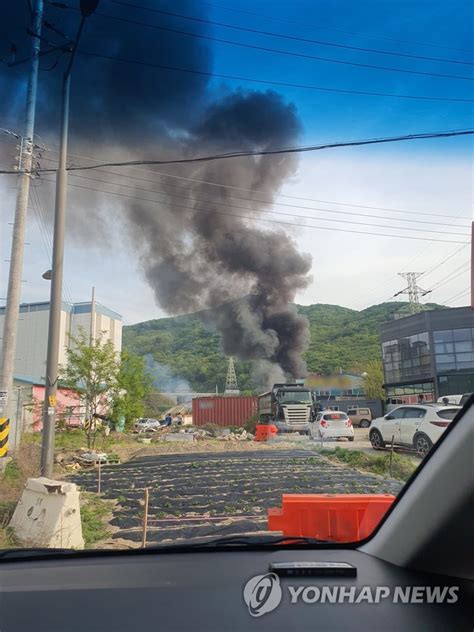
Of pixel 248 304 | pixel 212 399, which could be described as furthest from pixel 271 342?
pixel 212 399

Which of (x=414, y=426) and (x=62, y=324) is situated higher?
(x=62, y=324)

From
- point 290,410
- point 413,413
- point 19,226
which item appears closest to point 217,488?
point 413,413

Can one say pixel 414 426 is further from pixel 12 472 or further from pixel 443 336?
pixel 12 472

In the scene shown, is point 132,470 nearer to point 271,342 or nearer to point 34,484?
point 34,484

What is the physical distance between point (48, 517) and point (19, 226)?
416cm

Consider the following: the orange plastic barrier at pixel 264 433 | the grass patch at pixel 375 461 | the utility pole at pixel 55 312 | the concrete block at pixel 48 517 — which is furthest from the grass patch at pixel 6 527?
the orange plastic barrier at pixel 264 433

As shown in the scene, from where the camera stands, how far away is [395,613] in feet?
4.07

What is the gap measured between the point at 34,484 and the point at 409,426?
277cm

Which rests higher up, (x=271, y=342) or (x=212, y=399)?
(x=271, y=342)

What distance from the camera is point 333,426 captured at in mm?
3701

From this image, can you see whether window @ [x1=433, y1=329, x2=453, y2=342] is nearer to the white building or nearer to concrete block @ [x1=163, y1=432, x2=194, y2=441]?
the white building

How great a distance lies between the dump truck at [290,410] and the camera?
5.37 meters

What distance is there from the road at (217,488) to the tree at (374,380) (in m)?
0.59

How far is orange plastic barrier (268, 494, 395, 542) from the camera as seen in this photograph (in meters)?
1.76
